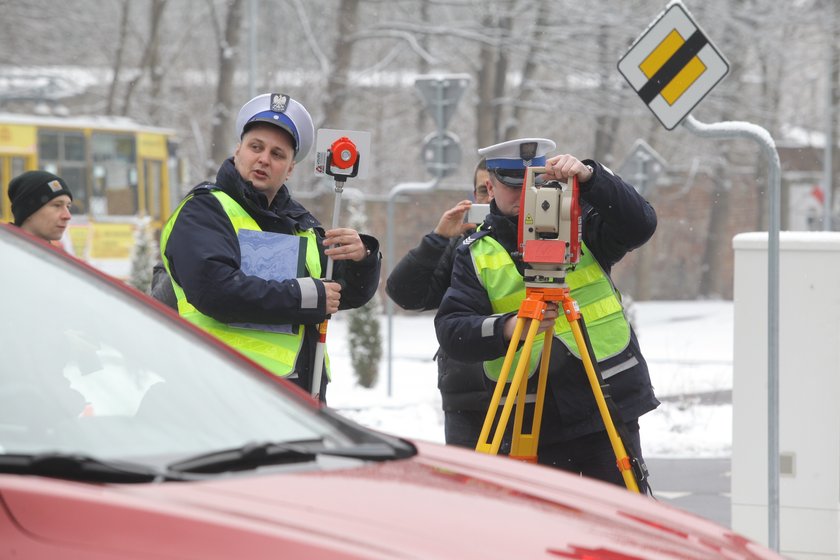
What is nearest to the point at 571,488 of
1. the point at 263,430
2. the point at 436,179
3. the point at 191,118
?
the point at 263,430

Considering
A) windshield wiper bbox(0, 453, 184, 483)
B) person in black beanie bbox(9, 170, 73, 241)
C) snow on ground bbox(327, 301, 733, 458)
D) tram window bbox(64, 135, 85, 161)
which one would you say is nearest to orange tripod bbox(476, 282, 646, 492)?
windshield wiper bbox(0, 453, 184, 483)

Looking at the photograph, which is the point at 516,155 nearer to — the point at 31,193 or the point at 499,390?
the point at 499,390

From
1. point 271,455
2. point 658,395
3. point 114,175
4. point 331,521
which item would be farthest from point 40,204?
point 114,175

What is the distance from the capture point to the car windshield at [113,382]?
2381 mm

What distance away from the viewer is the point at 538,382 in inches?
179

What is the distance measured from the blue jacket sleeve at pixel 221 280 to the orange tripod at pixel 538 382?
2.03ft

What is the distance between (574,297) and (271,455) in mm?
2320

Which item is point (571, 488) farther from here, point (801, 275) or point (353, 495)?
point (801, 275)

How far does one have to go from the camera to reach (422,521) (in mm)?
2234

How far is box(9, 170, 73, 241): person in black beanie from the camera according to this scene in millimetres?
6539

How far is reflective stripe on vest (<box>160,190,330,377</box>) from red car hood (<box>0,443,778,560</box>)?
6.20ft

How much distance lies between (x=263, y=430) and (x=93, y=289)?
425 mm

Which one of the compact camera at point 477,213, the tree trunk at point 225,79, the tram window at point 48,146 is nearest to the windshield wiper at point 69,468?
the compact camera at point 477,213

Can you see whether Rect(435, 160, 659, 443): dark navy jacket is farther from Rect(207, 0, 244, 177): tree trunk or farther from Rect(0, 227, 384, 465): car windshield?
Rect(207, 0, 244, 177): tree trunk
